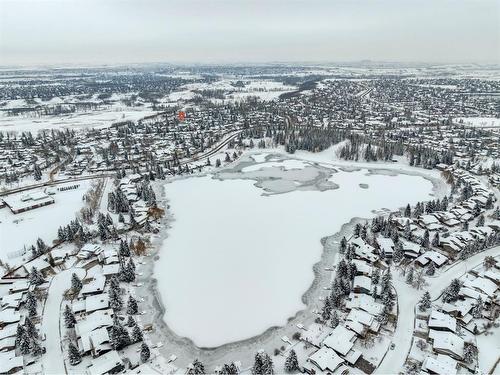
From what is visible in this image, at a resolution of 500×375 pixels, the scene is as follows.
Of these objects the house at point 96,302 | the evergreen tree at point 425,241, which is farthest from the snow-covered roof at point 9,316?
the evergreen tree at point 425,241

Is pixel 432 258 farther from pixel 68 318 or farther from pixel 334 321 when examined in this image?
pixel 68 318

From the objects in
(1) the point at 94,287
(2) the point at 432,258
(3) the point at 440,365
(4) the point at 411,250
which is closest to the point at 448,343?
(3) the point at 440,365

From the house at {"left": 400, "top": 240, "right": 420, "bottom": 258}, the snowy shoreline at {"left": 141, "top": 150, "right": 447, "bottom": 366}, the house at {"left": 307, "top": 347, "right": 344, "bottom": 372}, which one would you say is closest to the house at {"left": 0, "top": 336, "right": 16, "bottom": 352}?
the snowy shoreline at {"left": 141, "top": 150, "right": 447, "bottom": 366}

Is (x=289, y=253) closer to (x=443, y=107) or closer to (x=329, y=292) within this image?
(x=329, y=292)

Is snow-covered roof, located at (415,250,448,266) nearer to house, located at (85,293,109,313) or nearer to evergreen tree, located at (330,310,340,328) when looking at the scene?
evergreen tree, located at (330,310,340,328)

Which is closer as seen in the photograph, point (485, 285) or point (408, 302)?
point (408, 302)

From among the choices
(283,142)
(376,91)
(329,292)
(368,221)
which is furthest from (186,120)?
(376,91)
